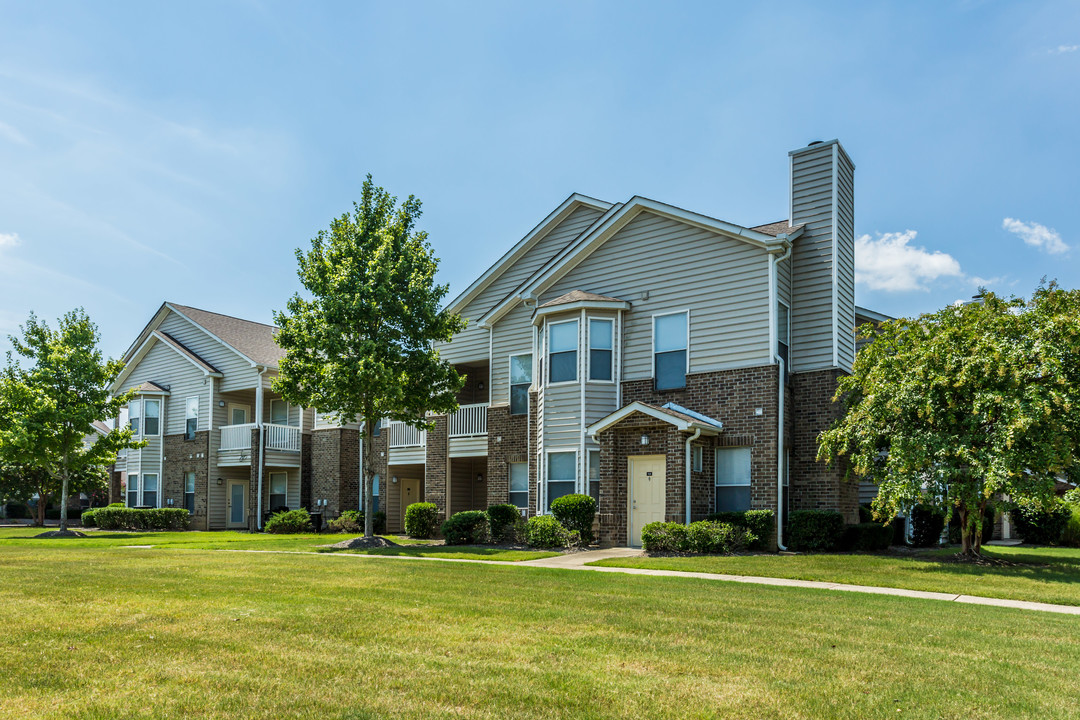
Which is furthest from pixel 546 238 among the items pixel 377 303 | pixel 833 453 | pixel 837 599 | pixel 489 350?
pixel 837 599

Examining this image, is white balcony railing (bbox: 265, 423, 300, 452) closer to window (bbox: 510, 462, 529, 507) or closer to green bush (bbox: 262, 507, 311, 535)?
green bush (bbox: 262, 507, 311, 535)

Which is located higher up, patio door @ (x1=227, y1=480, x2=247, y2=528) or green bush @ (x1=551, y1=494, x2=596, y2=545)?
green bush @ (x1=551, y1=494, x2=596, y2=545)

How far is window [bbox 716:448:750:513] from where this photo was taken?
62.6 ft

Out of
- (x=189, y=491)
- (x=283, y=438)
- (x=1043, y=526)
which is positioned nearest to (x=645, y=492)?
(x=1043, y=526)

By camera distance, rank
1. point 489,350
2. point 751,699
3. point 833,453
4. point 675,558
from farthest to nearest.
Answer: point 489,350
point 833,453
point 675,558
point 751,699

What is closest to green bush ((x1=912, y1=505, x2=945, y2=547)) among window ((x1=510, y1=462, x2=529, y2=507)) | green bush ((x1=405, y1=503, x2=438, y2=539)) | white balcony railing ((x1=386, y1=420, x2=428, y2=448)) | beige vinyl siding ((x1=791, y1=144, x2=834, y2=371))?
beige vinyl siding ((x1=791, y1=144, x2=834, y2=371))

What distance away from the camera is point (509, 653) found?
22.0 feet

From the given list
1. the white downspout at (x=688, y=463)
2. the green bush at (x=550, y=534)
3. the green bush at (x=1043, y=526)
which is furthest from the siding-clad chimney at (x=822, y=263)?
the green bush at (x=1043, y=526)

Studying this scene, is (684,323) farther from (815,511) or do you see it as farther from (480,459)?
(480,459)

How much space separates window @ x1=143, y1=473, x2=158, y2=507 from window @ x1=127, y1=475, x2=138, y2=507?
1.29 ft

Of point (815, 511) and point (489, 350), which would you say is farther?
point (489, 350)

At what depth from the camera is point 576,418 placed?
2088 cm

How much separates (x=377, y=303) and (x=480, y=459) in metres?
7.65

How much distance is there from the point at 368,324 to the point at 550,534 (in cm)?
692
